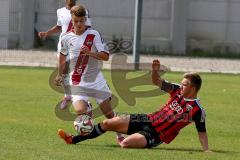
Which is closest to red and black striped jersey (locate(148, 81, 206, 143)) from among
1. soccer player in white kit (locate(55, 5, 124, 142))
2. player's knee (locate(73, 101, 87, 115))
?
A: player's knee (locate(73, 101, 87, 115))

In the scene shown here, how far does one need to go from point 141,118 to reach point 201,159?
1367 millimetres

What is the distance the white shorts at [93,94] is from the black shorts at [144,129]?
2.36 feet

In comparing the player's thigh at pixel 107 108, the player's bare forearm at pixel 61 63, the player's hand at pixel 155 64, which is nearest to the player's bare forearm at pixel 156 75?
the player's hand at pixel 155 64

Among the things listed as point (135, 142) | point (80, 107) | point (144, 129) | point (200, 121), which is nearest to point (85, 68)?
point (80, 107)

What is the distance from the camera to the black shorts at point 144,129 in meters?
11.0

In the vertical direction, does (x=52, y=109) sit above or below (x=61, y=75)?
below

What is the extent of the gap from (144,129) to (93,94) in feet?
3.54

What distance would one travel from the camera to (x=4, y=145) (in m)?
10.6

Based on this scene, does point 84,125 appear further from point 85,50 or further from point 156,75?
point 156,75

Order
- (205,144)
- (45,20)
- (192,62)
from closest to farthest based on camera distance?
(205,144) → (192,62) → (45,20)

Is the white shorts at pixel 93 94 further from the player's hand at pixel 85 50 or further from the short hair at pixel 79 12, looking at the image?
the short hair at pixel 79 12

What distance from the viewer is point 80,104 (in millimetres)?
11539

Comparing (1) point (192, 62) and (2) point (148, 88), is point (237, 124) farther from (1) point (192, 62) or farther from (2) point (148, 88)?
(1) point (192, 62)

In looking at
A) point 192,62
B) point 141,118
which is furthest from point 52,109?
point 192,62
